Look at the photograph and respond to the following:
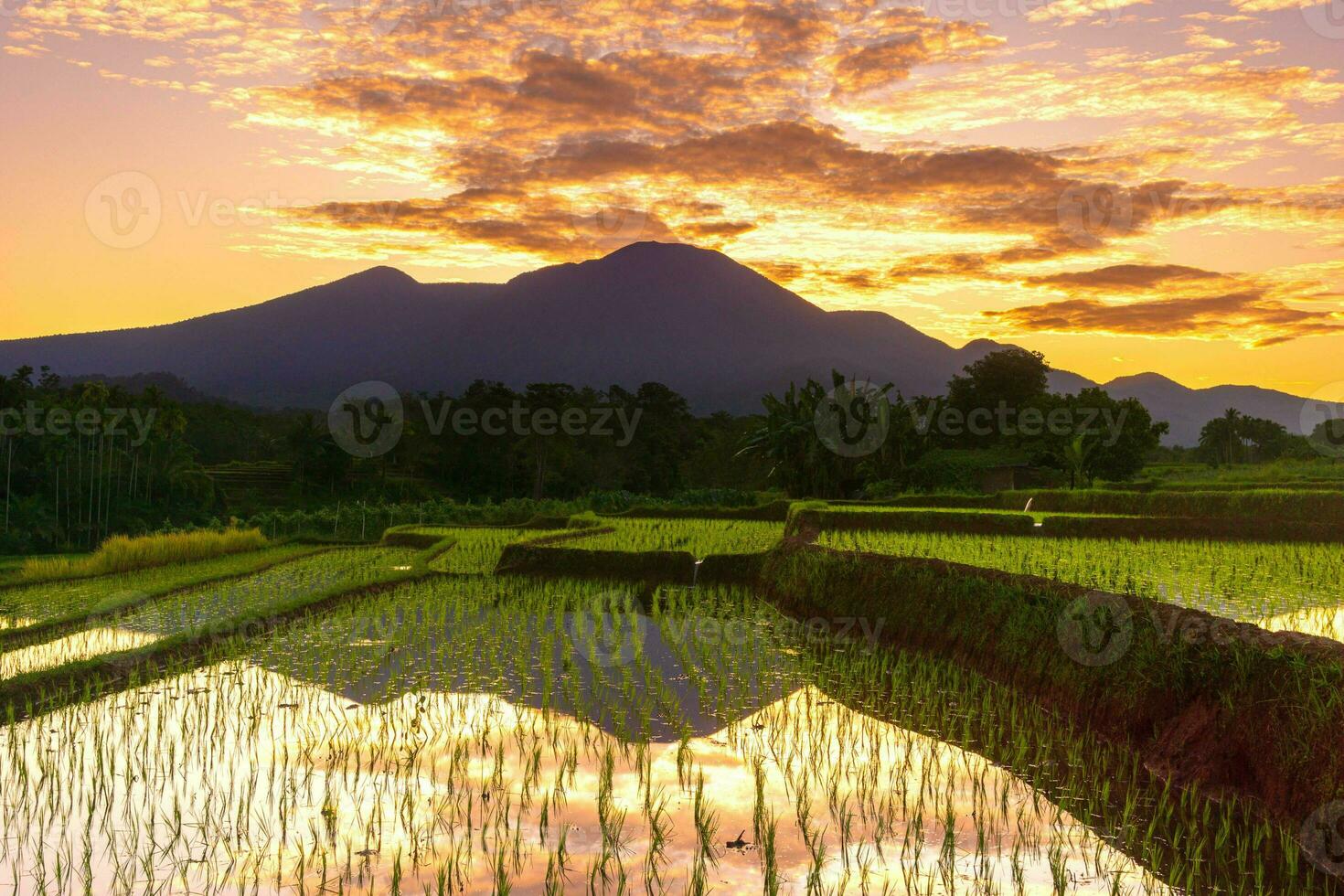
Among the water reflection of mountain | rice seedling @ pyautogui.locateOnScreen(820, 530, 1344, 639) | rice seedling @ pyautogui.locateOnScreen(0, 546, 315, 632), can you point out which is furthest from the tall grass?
rice seedling @ pyautogui.locateOnScreen(820, 530, 1344, 639)

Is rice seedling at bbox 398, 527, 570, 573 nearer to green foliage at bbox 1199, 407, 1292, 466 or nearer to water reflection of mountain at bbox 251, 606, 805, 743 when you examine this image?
water reflection of mountain at bbox 251, 606, 805, 743

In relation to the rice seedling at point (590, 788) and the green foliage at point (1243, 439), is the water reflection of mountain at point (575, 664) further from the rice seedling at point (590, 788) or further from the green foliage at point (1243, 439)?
the green foliage at point (1243, 439)

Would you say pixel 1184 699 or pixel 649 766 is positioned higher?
pixel 1184 699

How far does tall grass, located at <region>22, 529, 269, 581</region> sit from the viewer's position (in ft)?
52.3

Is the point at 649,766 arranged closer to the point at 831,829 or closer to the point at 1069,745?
the point at 831,829

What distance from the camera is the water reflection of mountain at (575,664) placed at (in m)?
7.66

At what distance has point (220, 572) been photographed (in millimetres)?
15781

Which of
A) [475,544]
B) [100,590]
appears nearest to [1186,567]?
[475,544]

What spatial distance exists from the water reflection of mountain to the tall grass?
706 cm

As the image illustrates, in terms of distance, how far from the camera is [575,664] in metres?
9.27

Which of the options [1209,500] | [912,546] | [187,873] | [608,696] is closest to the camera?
[187,873]

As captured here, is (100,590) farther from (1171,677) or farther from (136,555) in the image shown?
(1171,677)

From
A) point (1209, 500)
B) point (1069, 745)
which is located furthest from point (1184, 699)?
point (1209, 500)

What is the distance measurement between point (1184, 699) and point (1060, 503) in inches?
631
